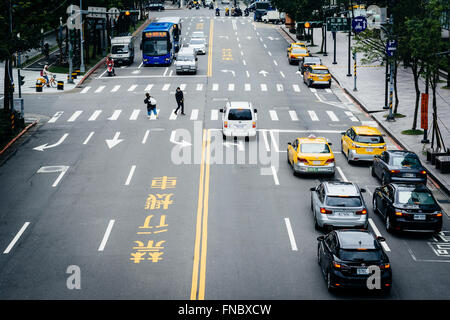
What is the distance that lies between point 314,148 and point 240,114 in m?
7.04

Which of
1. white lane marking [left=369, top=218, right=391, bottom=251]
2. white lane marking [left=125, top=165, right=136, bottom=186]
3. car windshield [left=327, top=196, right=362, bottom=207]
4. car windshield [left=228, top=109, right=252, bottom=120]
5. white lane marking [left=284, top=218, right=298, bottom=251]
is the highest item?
car windshield [left=228, top=109, right=252, bottom=120]

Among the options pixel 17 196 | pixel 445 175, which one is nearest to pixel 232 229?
pixel 17 196

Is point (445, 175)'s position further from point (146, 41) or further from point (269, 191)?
point (146, 41)

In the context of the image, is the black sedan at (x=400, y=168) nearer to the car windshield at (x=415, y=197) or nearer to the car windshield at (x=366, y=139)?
the car windshield at (x=366, y=139)

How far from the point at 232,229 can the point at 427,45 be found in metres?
18.0

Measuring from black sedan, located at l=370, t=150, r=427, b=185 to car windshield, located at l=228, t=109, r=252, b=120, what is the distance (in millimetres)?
8895

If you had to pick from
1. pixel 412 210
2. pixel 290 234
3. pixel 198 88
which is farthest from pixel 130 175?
pixel 198 88

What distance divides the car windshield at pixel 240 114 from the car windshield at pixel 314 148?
21.5ft

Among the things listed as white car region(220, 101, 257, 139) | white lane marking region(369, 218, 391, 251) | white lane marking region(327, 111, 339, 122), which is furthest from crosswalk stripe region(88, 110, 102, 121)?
white lane marking region(369, 218, 391, 251)

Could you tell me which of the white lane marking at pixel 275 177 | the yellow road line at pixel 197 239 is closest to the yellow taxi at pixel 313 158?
the white lane marking at pixel 275 177

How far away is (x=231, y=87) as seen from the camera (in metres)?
52.6

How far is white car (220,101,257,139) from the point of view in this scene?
1385 inches

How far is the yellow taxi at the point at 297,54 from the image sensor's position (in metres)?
64.0

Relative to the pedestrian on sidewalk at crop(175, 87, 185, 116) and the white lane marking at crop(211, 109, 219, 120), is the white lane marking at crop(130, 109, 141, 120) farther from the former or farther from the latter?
the white lane marking at crop(211, 109, 219, 120)
